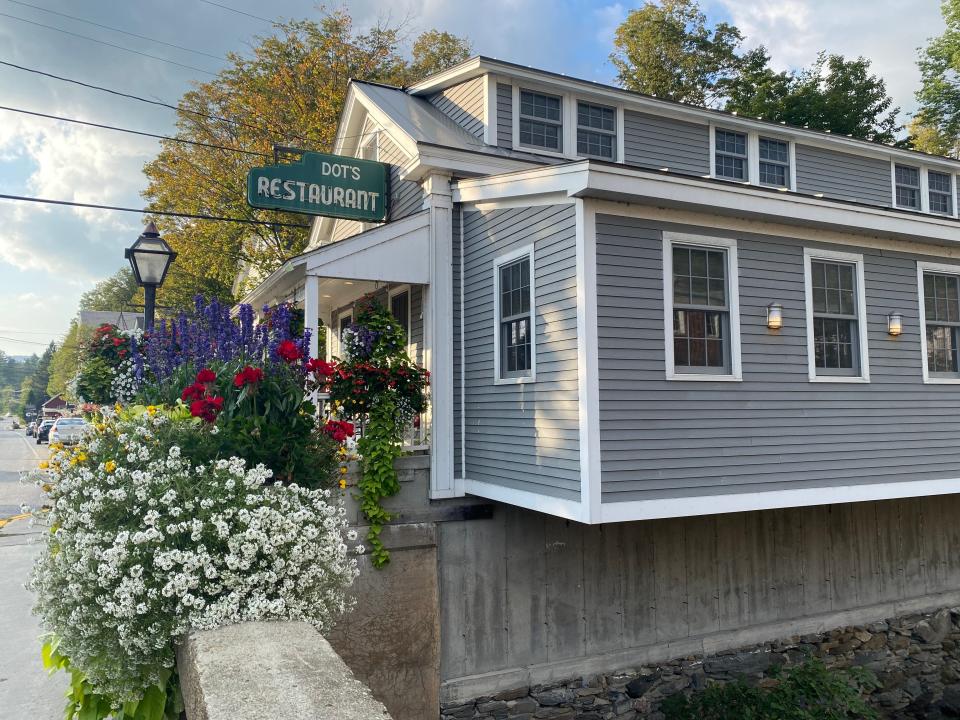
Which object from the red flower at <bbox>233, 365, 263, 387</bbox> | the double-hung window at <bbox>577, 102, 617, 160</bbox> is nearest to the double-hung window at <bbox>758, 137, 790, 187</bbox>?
the double-hung window at <bbox>577, 102, 617, 160</bbox>

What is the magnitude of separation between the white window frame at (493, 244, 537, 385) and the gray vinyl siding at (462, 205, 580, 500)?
0.04 meters

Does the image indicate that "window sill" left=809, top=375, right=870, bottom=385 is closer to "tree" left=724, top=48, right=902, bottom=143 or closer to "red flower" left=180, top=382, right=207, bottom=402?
"red flower" left=180, top=382, right=207, bottom=402

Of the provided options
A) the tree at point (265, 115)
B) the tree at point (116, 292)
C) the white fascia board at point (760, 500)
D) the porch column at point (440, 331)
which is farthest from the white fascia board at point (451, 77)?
the tree at point (116, 292)

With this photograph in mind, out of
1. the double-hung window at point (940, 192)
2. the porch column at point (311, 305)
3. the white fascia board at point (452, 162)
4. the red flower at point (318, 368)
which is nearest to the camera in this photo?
the red flower at point (318, 368)

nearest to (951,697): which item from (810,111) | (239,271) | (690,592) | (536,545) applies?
(690,592)

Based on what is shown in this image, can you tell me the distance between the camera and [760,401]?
7090mm

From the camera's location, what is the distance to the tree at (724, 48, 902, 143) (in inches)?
872

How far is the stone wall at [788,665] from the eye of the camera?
791 centimetres

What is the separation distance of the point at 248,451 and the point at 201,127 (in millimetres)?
20061

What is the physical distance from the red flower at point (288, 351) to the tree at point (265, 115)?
15.5m

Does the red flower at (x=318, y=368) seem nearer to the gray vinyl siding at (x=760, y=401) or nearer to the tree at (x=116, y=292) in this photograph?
the gray vinyl siding at (x=760, y=401)

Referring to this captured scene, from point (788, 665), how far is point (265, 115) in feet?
63.5

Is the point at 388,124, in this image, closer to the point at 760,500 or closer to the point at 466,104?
the point at 466,104

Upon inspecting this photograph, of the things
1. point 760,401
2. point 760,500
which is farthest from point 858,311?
point 760,500
